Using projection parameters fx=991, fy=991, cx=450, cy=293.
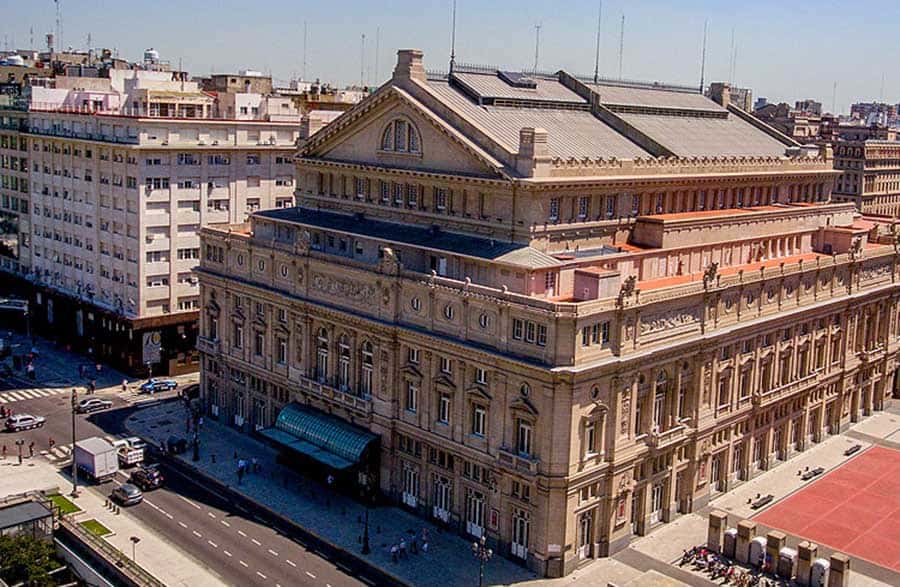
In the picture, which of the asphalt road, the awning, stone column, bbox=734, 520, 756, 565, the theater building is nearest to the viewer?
the asphalt road

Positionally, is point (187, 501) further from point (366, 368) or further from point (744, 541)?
point (744, 541)

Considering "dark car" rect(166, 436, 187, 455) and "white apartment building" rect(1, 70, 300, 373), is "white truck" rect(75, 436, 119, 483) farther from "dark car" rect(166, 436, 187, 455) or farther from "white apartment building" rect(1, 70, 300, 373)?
"white apartment building" rect(1, 70, 300, 373)

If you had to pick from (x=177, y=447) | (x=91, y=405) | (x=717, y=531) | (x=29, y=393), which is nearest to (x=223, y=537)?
(x=177, y=447)

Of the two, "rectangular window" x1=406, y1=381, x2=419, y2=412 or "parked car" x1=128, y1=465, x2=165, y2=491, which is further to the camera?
"parked car" x1=128, y1=465, x2=165, y2=491

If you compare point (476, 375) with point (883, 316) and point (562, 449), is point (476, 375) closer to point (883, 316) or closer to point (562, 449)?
point (562, 449)

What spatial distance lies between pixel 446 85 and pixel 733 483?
159 feet

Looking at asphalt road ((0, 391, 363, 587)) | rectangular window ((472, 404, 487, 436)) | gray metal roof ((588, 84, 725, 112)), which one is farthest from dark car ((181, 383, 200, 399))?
gray metal roof ((588, 84, 725, 112))

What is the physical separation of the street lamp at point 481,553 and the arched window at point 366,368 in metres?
17.7

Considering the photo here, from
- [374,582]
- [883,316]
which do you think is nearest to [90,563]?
[374,582]

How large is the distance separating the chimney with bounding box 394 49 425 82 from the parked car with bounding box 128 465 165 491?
44.7 meters

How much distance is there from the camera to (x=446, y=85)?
100m

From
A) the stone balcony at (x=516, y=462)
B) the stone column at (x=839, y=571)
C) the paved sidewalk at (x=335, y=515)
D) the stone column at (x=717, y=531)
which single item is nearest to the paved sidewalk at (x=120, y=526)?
the paved sidewalk at (x=335, y=515)

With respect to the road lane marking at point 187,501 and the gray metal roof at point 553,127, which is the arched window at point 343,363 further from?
the gray metal roof at point 553,127

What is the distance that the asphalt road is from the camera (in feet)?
252
